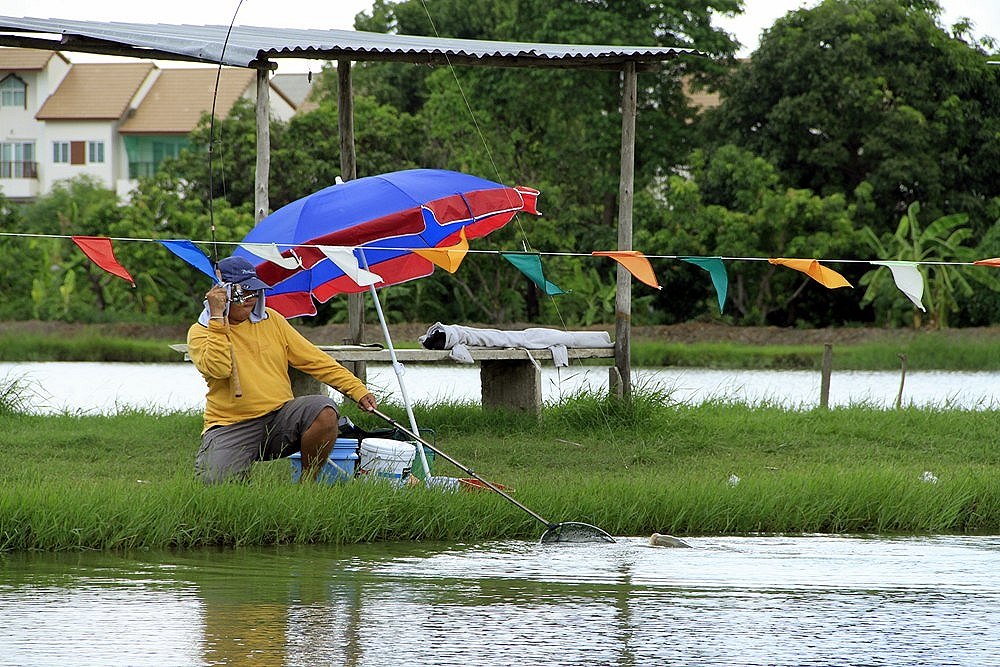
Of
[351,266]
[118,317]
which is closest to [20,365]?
[118,317]

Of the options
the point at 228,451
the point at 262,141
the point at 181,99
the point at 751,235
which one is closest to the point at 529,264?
the point at 262,141

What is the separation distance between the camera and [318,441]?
8352mm

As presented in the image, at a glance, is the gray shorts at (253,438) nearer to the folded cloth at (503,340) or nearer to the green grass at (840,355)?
the folded cloth at (503,340)

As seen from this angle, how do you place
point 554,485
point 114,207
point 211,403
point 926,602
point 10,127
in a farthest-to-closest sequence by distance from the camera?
point 10,127 < point 114,207 < point 554,485 < point 211,403 < point 926,602

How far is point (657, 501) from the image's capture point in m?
8.59

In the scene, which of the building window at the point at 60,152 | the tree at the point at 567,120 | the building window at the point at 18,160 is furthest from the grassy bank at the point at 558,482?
the building window at the point at 18,160

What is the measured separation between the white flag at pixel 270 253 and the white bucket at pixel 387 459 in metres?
1.39

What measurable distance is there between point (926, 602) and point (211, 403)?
403 centimetres

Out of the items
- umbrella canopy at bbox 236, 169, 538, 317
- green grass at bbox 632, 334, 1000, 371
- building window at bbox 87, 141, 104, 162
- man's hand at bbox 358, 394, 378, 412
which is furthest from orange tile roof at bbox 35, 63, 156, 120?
man's hand at bbox 358, 394, 378, 412

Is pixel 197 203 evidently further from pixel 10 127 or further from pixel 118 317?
pixel 10 127

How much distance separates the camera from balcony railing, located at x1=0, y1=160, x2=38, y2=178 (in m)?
53.7

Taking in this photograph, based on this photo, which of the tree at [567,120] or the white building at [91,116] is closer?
the tree at [567,120]

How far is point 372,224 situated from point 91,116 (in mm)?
44531

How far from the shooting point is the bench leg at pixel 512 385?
39.0 ft
